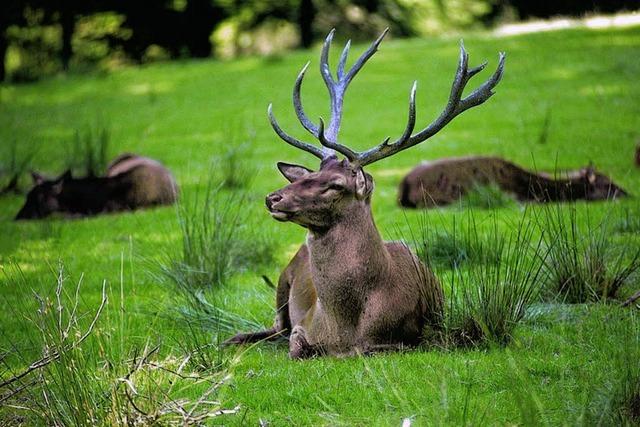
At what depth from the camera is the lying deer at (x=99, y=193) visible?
13.2 meters

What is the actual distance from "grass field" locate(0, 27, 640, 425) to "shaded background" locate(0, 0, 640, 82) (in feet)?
20.9

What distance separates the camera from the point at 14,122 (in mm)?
20328

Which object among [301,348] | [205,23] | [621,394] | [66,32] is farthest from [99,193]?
[205,23]

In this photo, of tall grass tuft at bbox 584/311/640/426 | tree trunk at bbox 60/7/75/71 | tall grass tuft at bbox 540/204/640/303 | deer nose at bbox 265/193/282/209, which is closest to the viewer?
tall grass tuft at bbox 584/311/640/426

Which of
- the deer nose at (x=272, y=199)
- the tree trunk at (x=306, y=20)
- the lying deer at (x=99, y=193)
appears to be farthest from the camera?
the tree trunk at (x=306, y=20)

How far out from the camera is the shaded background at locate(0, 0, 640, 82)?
1299 inches

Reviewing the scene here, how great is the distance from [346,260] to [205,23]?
28.5m

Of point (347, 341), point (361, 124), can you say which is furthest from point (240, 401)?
point (361, 124)

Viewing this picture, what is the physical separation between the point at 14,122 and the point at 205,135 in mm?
4508

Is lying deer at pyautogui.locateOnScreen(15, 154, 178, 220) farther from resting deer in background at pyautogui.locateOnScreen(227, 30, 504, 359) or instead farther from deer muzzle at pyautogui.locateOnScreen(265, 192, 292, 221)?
deer muzzle at pyautogui.locateOnScreen(265, 192, 292, 221)

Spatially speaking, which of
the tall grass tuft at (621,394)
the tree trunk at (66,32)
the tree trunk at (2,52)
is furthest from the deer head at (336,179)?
the tree trunk at (66,32)

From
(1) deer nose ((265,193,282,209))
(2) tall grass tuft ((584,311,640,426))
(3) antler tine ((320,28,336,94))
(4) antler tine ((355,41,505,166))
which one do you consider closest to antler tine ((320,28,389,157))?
(3) antler tine ((320,28,336,94))

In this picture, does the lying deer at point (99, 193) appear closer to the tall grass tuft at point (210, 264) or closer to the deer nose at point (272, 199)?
the tall grass tuft at point (210, 264)

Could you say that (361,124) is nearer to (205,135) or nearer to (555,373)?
(205,135)
